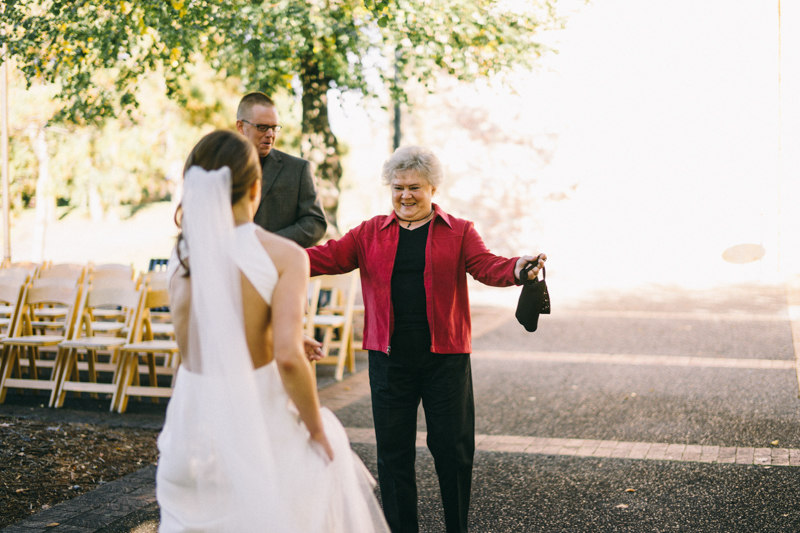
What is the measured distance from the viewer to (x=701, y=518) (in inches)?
166

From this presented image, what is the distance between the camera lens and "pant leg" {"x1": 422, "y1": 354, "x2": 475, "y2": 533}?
11.8ft

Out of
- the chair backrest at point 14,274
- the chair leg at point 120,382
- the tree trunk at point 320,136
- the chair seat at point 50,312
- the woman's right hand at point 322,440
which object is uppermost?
the tree trunk at point 320,136

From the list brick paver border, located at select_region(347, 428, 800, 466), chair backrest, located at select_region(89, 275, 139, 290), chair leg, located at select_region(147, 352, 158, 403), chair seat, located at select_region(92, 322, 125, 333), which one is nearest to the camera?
brick paver border, located at select_region(347, 428, 800, 466)

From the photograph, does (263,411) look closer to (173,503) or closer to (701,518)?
(173,503)

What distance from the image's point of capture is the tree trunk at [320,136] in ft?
40.2

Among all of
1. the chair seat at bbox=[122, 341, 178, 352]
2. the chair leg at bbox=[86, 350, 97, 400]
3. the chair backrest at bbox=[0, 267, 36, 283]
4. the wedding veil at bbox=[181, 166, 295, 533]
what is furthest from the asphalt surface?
the wedding veil at bbox=[181, 166, 295, 533]

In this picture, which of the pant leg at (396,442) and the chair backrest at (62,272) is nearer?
the pant leg at (396,442)

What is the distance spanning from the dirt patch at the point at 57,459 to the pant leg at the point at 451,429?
7.98ft

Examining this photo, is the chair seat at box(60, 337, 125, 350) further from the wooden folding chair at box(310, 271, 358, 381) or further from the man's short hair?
the man's short hair

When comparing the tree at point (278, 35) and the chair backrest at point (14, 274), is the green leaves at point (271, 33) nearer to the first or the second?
the tree at point (278, 35)

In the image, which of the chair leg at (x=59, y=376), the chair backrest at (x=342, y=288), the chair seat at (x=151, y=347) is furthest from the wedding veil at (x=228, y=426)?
the chair backrest at (x=342, y=288)

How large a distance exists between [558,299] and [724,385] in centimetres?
921

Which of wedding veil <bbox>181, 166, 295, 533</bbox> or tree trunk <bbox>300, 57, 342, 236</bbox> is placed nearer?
wedding veil <bbox>181, 166, 295, 533</bbox>

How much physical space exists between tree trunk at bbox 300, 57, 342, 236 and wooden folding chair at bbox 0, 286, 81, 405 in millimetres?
5267
